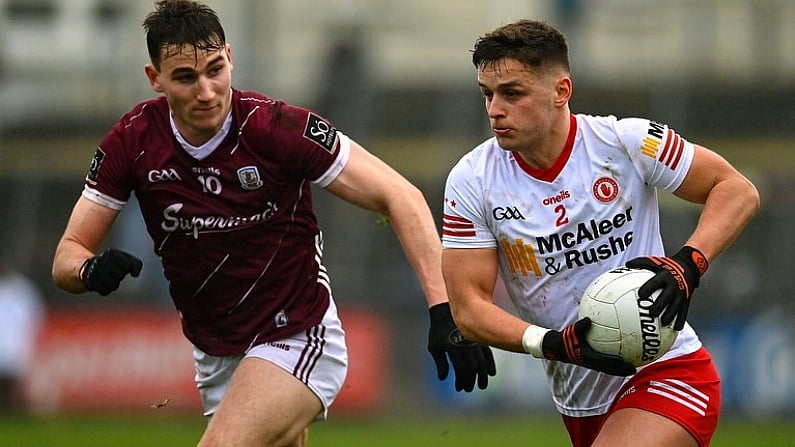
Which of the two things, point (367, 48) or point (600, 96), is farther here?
point (367, 48)

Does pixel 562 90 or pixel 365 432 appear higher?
pixel 562 90

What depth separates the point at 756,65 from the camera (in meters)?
19.4

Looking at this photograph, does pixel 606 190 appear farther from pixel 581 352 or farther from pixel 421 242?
pixel 421 242

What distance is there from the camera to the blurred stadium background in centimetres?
1603

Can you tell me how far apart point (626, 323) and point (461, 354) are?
107cm

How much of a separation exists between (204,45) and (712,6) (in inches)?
562

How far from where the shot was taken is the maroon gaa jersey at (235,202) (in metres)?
6.74

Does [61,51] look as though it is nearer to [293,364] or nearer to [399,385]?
[399,385]

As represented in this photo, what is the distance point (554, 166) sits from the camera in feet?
19.9

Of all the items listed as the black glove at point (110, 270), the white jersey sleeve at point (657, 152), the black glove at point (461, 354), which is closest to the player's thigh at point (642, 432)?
the black glove at point (461, 354)

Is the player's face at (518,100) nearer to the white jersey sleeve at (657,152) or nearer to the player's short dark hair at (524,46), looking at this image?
the player's short dark hair at (524,46)

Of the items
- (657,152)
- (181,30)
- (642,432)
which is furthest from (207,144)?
(642,432)

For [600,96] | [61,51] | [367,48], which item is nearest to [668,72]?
[600,96]

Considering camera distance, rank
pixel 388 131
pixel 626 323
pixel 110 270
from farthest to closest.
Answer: pixel 388 131, pixel 110 270, pixel 626 323
